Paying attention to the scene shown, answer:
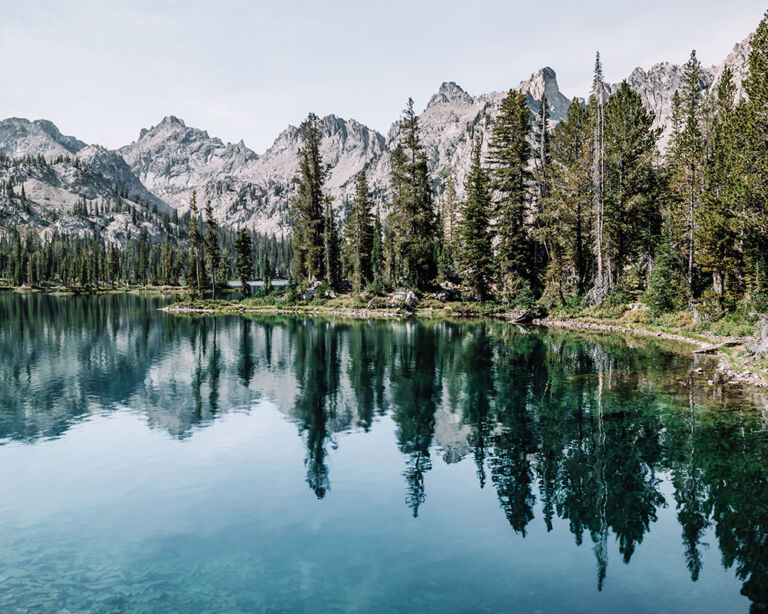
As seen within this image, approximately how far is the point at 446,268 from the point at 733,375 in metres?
61.2

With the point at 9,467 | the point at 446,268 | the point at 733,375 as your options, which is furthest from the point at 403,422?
the point at 446,268

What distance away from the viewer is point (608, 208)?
5816 cm

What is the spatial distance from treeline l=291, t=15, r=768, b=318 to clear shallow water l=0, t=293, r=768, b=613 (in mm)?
14187

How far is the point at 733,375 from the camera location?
30.9m

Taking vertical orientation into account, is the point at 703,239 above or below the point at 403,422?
above

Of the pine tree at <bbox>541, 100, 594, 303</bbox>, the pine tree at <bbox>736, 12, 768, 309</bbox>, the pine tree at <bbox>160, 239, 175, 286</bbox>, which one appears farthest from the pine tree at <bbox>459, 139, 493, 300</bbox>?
the pine tree at <bbox>160, 239, 175, 286</bbox>

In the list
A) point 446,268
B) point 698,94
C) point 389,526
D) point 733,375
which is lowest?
point 389,526

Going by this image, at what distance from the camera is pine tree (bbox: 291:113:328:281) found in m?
91.1

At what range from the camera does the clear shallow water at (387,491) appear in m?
12.4

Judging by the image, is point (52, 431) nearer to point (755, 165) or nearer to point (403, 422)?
point (403, 422)

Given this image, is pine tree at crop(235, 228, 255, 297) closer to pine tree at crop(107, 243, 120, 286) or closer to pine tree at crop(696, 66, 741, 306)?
pine tree at crop(696, 66, 741, 306)

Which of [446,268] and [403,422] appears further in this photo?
[446,268]

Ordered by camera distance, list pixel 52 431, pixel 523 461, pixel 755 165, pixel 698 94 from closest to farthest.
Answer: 1. pixel 523 461
2. pixel 52 431
3. pixel 755 165
4. pixel 698 94

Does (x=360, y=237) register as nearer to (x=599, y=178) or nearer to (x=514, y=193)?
(x=514, y=193)
